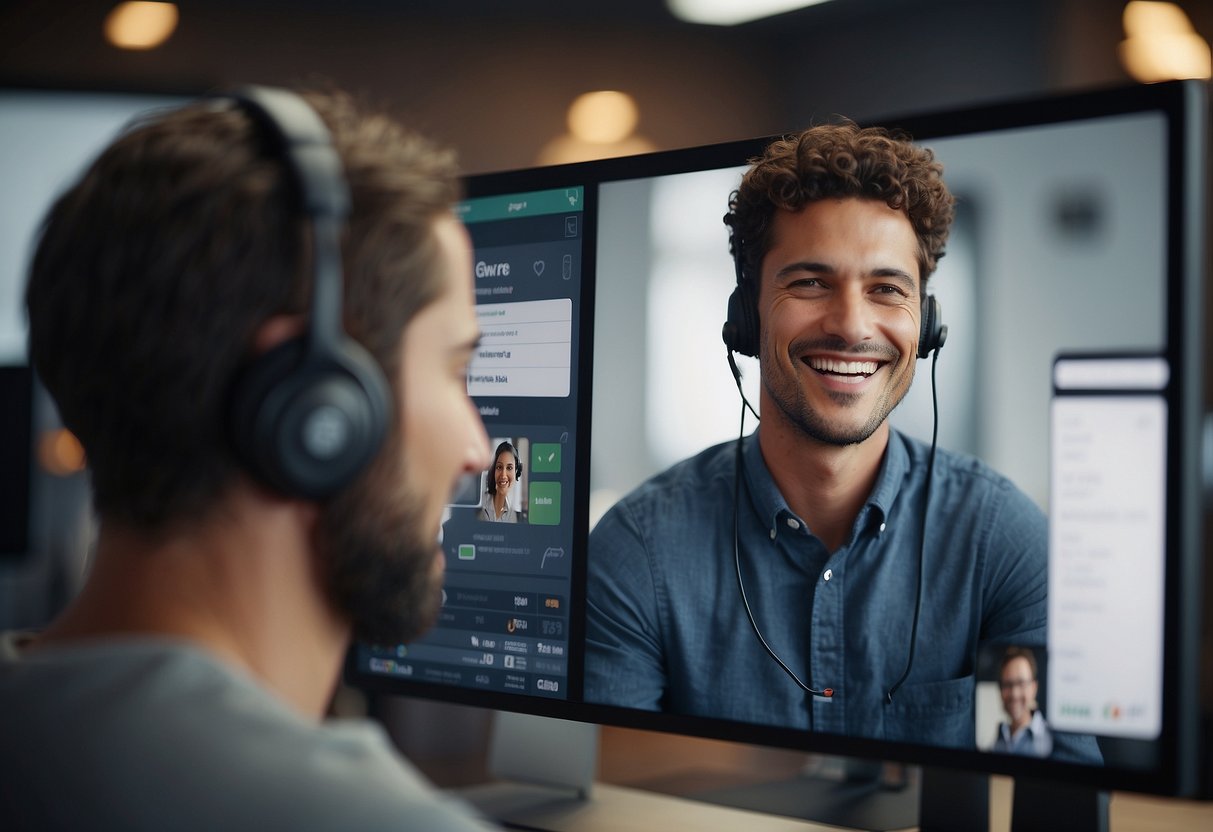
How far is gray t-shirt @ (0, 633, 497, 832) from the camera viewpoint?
16.2 inches

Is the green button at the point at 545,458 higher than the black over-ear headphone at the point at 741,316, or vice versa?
the black over-ear headphone at the point at 741,316

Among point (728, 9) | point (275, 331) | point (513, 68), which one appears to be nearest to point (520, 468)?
point (275, 331)

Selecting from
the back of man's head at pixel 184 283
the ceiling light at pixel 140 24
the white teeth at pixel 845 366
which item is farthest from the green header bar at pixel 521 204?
the ceiling light at pixel 140 24

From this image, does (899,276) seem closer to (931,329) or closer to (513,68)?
(931,329)

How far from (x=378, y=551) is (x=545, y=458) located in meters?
0.40

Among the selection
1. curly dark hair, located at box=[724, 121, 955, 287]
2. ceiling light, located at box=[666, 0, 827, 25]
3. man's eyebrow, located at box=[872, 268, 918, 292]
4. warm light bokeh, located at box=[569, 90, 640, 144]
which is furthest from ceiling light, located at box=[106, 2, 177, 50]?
man's eyebrow, located at box=[872, 268, 918, 292]

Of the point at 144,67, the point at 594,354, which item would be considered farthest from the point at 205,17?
the point at 594,354

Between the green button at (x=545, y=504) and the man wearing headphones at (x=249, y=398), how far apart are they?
341mm

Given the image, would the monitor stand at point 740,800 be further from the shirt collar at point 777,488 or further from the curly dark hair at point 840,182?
the curly dark hair at point 840,182

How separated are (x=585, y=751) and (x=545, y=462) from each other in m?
0.32

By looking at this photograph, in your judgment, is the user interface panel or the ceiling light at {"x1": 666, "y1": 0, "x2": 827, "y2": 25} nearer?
the user interface panel

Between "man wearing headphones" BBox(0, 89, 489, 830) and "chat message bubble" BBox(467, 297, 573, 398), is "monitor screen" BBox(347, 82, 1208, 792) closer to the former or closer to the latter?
"chat message bubble" BBox(467, 297, 573, 398)

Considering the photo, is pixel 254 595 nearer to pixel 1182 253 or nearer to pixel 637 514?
pixel 637 514

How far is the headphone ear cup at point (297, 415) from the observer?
518 millimetres
